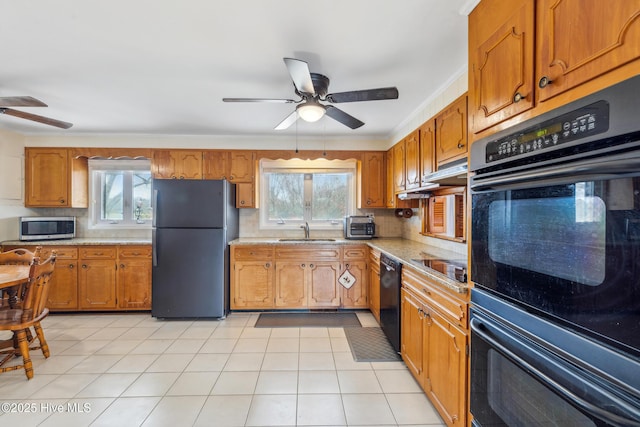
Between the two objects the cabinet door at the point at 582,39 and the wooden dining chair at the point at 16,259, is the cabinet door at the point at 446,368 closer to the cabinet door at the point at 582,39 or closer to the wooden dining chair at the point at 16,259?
the cabinet door at the point at 582,39

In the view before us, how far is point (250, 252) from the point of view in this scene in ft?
11.9

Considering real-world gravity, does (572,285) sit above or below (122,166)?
below

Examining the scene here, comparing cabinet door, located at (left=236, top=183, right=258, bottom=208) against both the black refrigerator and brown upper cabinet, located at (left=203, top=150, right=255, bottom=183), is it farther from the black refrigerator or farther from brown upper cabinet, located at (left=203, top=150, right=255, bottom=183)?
the black refrigerator

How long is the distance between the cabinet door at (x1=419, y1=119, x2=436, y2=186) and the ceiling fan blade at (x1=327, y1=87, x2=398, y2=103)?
62cm

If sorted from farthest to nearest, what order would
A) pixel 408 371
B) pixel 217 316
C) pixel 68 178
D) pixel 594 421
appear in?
pixel 68 178 < pixel 217 316 < pixel 408 371 < pixel 594 421

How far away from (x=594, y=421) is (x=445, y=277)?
34.7 inches

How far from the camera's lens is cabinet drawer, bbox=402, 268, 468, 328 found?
4.84ft

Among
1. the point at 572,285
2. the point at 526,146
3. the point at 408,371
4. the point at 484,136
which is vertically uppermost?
the point at 484,136

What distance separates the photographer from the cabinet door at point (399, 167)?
3.24 metres

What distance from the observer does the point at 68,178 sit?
3824 millimetres

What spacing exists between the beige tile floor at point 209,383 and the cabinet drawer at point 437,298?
0.72 m

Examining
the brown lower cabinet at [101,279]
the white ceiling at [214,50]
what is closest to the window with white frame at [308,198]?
the white ceiling at [214,50]

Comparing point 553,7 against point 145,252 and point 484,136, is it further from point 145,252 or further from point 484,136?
point 145,252

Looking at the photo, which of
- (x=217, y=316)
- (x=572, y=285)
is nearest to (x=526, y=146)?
(x=572, y=285)
